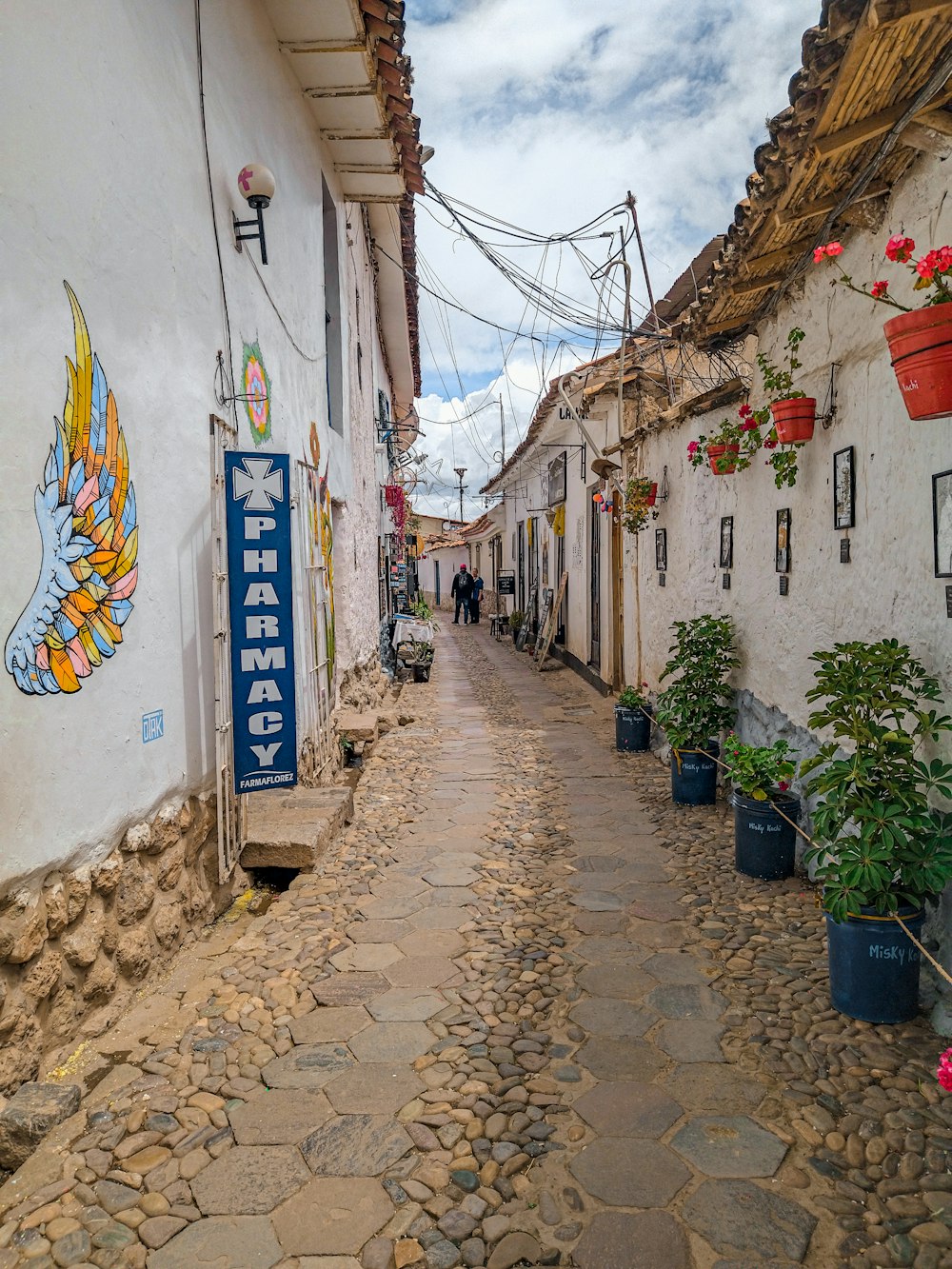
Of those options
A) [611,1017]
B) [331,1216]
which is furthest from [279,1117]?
[611,1017]

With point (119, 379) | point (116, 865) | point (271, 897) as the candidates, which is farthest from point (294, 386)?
point (116, 865)

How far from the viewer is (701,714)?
5605 millimetres

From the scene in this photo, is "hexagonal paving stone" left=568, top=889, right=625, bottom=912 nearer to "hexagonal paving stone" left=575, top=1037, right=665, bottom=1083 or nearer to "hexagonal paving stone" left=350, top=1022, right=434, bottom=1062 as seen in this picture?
"hexagonal paving stone" left=575, top=1037, right=665, bottom=1083

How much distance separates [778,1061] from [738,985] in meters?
0.50

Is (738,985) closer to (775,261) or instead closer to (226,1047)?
(226,1047)

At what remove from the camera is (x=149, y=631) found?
3082mm

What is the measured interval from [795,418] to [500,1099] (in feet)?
11.0

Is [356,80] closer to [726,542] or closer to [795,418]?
[795,418]

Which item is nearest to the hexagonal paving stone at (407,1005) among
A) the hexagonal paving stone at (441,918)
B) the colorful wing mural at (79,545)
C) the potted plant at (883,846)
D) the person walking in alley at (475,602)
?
the hexagonal paving stone at (441,918)

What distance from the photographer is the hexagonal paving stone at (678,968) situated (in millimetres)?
3224

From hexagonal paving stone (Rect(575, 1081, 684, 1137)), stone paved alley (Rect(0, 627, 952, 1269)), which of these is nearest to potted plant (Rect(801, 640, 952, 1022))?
stone paved alley (Rect(0, 627, 952, 1269))

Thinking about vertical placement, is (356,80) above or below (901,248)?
above

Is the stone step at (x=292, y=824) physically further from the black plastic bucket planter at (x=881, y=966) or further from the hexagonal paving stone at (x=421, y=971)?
the black plastic bucket planter at (x=881, y=966)

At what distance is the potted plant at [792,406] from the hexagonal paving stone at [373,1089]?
3.42 m
